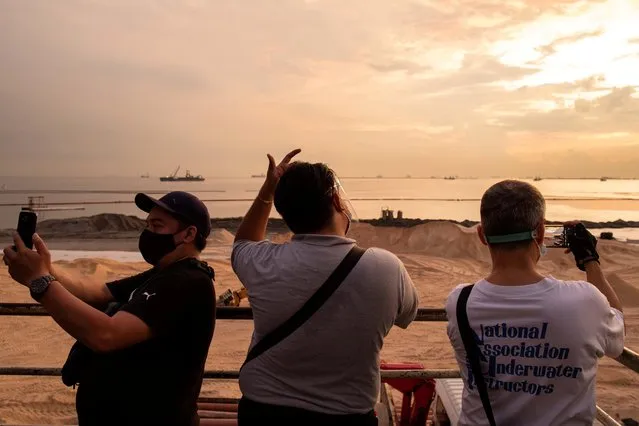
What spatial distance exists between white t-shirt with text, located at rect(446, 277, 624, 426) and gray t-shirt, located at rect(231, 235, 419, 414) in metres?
0.35

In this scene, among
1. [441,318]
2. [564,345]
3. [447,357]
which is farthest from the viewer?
[447,357]

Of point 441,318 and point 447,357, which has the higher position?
point 441,318

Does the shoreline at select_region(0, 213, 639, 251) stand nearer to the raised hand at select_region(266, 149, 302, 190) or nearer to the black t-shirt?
the raised hand at select_region(266, 149, 302, 190)

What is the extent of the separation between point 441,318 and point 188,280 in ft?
4.14

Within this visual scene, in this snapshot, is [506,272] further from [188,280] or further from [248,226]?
[188,280]

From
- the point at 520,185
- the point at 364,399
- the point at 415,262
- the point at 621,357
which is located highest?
the point at 520,185

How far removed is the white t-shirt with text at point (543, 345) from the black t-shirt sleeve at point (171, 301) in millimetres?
1091

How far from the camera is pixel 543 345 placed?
6.28 feet

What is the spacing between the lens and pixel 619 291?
13859 millimetres

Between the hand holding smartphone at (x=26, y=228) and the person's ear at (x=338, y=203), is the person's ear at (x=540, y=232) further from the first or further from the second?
the hand holding smartphone at (x=26, y=228)

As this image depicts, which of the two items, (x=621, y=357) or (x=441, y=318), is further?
(x=441, y=318)

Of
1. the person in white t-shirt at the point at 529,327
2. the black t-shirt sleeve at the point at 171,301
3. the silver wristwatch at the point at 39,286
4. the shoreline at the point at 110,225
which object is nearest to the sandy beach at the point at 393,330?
the shoreline at the point at 110,225

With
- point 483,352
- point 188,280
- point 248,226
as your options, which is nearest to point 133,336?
point 188,280

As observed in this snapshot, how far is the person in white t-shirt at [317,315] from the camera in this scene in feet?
6.99
